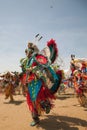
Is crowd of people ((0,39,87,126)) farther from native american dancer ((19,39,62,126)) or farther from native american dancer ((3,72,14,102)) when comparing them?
native american dancer ((3,72,14,102))

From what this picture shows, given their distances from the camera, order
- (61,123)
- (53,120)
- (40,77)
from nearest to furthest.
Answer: (40,77) → (61,123) → (53,120)

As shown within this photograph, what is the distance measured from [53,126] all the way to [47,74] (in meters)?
1.46

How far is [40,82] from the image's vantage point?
7.25 metres

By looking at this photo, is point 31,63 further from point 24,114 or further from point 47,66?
point 24,114

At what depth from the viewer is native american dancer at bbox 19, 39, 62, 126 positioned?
7199 mm

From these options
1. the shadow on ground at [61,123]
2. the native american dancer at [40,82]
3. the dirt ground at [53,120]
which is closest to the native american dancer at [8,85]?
the dirt ground at [53,120]

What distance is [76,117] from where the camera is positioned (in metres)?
8.19

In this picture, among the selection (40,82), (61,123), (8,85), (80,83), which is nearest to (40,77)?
(40,82)

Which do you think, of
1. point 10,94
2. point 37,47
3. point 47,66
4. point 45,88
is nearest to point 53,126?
point 45,88

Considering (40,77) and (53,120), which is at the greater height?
(40,77)

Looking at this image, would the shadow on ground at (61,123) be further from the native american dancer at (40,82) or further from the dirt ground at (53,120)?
the native american dancer at (40,82)

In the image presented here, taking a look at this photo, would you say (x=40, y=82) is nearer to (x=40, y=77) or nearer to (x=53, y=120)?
(x=40, y=77)

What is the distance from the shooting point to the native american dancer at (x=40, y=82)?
7.20 metres

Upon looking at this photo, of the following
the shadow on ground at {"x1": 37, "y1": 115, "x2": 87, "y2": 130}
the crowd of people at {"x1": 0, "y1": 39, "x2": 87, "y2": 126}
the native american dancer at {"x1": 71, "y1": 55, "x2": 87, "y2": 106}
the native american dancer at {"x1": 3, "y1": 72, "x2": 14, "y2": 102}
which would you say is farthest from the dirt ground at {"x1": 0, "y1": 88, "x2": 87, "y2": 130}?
the native american dancer at {"x1": 3, "y1": 72, "x2": 14, "y2": 102}
